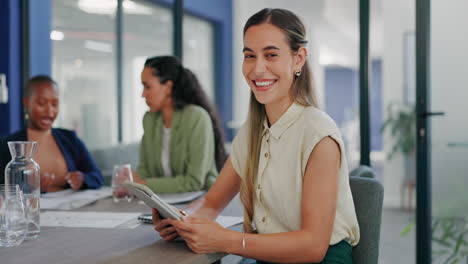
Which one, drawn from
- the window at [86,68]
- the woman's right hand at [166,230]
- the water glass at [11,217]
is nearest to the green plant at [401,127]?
the window at [86,68]

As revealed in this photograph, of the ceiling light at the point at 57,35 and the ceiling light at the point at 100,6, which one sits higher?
the ceiling light at the point at 100,6

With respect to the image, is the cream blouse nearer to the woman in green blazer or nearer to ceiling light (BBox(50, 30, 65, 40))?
the woman in green blazer

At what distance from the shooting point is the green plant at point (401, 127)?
5.30m

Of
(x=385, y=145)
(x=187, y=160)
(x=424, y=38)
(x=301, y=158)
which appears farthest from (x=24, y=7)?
(x=385, y=145)

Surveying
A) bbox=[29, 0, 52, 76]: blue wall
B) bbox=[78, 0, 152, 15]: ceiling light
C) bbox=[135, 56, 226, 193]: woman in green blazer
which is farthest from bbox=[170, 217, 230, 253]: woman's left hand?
bbox=[78, 0, 152, 15]: ceiling light

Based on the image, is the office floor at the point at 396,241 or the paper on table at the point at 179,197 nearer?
the paper on table at the point at 179,197

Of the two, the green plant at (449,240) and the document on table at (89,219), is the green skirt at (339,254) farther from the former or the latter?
the green plant at (449,240)

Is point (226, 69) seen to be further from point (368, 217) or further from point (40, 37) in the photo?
point (368, 217)

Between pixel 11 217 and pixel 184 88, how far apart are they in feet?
4.51

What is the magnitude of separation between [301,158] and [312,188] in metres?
0.12

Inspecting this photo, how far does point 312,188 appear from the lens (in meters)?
1.26

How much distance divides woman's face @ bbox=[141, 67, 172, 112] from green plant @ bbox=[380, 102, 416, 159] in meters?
3.46

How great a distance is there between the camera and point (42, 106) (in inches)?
91.3

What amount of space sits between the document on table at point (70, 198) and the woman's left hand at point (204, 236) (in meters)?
0.79
